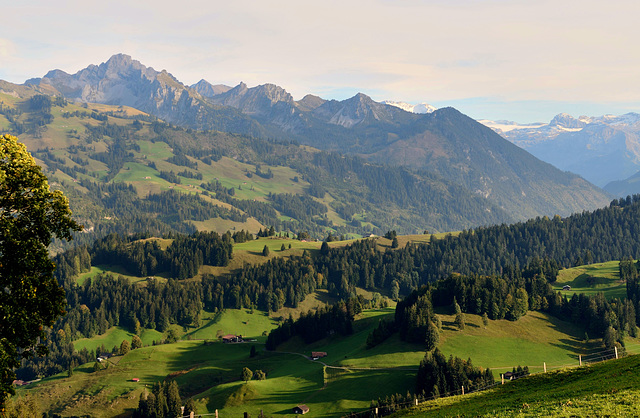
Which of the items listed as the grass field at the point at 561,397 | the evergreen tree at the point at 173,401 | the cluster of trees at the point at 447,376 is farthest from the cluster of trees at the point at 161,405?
the grass field at the point at 561,397

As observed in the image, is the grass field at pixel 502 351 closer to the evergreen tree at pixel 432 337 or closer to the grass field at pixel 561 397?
the evergreen tree at pixel 432 337

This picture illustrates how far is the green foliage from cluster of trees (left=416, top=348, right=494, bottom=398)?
4732 inches

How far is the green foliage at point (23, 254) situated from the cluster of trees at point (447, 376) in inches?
4732

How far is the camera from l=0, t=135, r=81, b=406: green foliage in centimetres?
4584

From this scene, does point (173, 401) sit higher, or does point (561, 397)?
point (561, 397)

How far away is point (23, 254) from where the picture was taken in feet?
153

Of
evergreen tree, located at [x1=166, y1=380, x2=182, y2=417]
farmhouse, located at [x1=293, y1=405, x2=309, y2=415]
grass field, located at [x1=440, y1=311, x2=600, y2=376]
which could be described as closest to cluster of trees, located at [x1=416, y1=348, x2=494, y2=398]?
grass field, located at [x1=440, y1=311, x2=600, y2=376]

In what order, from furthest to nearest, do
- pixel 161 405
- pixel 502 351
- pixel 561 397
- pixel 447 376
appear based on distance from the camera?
pixel 502 351
pixel 161 405
pixel 447 376
pixel 561 397

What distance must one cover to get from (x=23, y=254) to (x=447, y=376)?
132 metres

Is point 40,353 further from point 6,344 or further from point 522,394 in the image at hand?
point 522,394

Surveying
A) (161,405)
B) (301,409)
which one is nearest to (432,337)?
(301,409)

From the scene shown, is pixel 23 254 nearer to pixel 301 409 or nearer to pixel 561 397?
pixel 561 397

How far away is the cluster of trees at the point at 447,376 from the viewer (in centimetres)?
15254

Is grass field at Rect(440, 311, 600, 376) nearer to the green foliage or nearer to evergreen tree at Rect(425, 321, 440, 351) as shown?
evergreen tree at Rect(425, 321, 440, 351)
